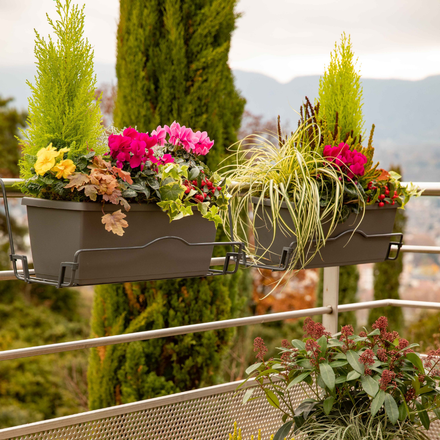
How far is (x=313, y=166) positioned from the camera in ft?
3.95

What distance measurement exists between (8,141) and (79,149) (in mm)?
7287

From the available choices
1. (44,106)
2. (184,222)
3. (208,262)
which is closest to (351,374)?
(208,262)

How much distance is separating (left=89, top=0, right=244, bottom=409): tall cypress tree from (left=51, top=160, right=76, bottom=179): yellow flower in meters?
1.72

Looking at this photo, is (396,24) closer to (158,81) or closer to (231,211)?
(158,81)

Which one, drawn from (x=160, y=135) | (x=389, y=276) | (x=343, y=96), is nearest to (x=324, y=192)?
(x=343, y=96)

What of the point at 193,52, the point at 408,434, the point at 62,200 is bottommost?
the point at 408,434

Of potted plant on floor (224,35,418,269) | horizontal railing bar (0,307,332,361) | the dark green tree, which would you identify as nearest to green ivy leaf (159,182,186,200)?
potted plant on floor (224,35,418,269)

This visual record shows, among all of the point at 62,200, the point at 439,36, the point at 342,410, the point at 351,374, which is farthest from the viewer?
the point at 439,36

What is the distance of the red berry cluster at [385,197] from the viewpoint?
1.22 meters

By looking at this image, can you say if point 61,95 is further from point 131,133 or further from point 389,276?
point 389,276

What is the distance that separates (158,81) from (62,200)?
192cm

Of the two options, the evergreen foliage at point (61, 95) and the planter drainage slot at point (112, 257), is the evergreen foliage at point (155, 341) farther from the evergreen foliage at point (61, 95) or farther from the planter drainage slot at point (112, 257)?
the evergreen foliage at point (61, 95)

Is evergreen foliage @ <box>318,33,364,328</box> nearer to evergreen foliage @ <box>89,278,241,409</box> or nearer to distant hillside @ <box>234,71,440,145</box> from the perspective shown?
evergreen foliage @ <box>89,278,241,409</box>

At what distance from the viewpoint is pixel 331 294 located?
1588 mm
